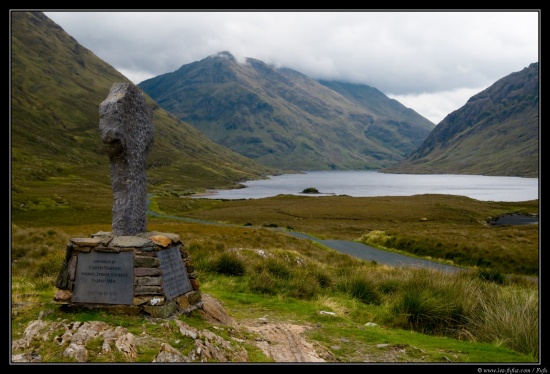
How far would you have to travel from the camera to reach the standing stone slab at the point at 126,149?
980cm

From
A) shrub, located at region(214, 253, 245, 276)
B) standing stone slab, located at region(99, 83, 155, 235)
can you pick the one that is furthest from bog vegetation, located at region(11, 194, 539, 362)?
standing stone slab, located at region(99, 83, 155, 235)

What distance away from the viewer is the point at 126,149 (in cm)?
1005

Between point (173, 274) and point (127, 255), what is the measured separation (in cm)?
120

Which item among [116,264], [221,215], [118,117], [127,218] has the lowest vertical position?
[221,215]

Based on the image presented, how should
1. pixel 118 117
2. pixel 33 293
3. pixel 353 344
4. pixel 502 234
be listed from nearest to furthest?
pixel 353 344
pixel 118 117
pixel 33 293
pixel 502 234

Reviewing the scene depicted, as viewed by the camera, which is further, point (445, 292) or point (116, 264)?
point (445, 292)

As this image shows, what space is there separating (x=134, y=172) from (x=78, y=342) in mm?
4573

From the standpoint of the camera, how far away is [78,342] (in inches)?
280

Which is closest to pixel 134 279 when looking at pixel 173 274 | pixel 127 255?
pixel 127 255

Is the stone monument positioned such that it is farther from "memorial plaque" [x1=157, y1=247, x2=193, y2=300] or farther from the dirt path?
the dirt path
